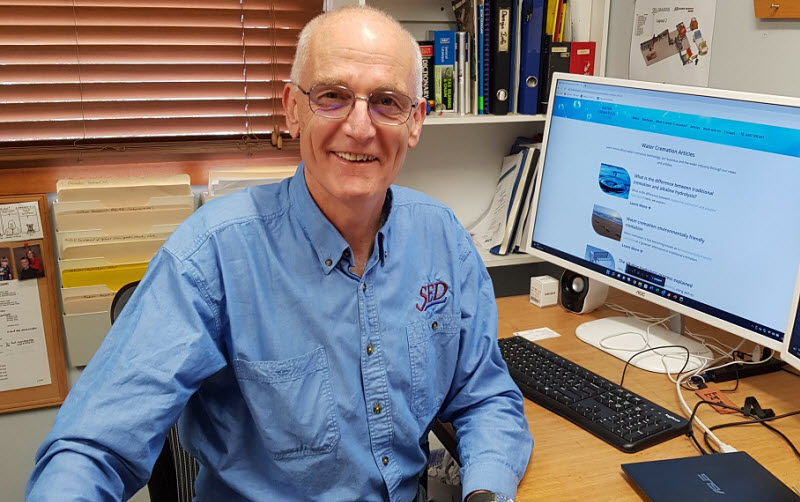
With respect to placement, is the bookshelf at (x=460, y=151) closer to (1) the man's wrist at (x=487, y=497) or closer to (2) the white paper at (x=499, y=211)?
(2) the white paper at (x=499, y=211)

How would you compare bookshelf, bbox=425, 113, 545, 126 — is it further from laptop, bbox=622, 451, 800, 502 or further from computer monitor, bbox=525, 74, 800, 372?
laptop, bbox=622, 451, 800, 502

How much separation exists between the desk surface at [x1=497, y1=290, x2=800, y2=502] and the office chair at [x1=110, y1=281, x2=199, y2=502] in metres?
0.59

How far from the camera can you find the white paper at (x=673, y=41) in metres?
1.84

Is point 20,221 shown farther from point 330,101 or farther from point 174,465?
point 330,101

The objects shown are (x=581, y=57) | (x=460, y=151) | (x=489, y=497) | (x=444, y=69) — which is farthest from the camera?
(x=460, y=151)

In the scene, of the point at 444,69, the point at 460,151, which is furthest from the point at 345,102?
the point at 460,151

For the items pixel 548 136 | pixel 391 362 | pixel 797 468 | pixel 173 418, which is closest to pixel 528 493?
pixel 391 362

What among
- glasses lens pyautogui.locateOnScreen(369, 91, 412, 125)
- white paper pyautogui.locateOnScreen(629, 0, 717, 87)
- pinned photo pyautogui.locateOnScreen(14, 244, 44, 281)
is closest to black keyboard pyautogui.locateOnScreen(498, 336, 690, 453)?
glasses lens pyautogui.locateOnScreen(369, 91, 412, 125)

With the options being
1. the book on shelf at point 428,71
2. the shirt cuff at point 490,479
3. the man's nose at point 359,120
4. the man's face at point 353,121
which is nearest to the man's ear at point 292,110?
the man's face at point 353,121

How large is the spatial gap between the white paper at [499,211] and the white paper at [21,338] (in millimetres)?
1264

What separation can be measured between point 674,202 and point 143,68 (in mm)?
1407

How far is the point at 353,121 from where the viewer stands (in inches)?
43.0

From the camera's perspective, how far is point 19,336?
1.93 metres

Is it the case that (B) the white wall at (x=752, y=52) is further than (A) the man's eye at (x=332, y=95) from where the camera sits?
Yes
